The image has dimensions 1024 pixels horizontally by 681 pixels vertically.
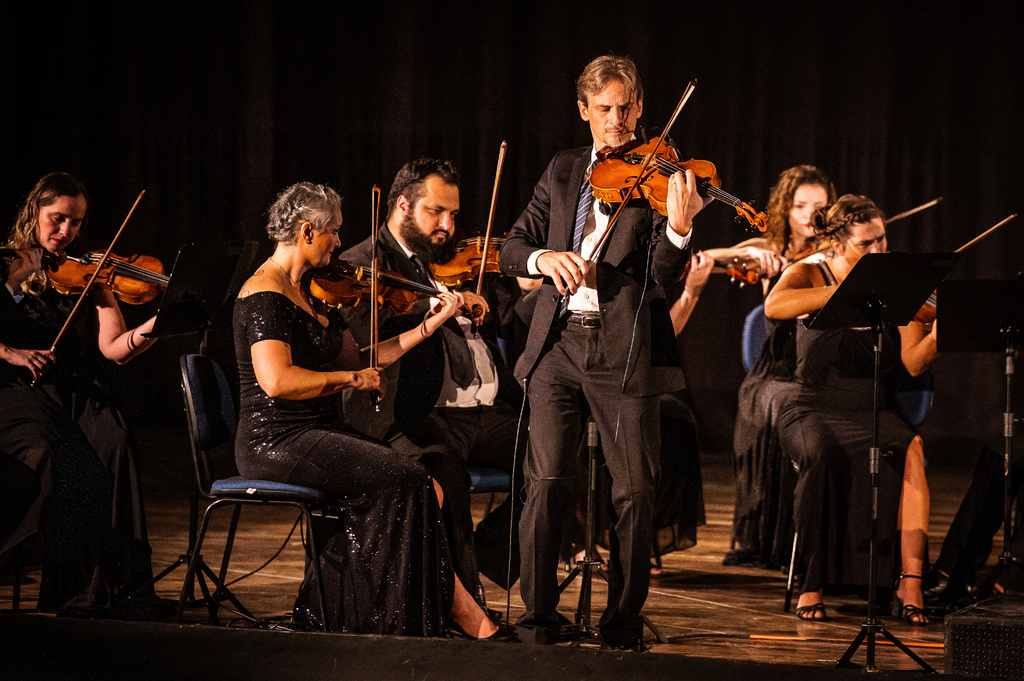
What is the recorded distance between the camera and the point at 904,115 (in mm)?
5898

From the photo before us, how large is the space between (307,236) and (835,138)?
3.98 metres

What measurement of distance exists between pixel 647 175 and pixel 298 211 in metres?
0.91

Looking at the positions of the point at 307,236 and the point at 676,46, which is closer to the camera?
the point at 307,236

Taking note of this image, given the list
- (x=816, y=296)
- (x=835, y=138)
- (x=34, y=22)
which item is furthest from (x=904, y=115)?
(x=34, y=22)

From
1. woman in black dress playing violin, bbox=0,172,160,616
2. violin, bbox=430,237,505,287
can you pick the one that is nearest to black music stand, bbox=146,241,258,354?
woman in black dress playing violin, bbox=0,172,160,616

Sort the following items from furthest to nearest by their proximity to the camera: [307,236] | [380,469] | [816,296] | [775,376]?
[775,376], [816,296], [307,236], [380,469]

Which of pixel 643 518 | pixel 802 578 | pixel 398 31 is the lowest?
pixel 802 578

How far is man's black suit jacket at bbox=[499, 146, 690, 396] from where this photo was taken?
8.07ft

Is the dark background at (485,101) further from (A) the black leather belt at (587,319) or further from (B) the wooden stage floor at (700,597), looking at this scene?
(A) the black leather belt at (587,319)

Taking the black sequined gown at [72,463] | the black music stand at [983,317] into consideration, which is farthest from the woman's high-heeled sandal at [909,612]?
the black sequined gown at [72,463]

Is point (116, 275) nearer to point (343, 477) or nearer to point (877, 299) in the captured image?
point (343, 477)

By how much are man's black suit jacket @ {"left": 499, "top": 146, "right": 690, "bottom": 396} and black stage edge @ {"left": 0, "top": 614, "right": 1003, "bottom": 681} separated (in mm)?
702

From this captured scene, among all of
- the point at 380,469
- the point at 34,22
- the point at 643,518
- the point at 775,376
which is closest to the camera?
the point at 643,518

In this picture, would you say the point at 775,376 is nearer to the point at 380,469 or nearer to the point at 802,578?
the point at 802,578
